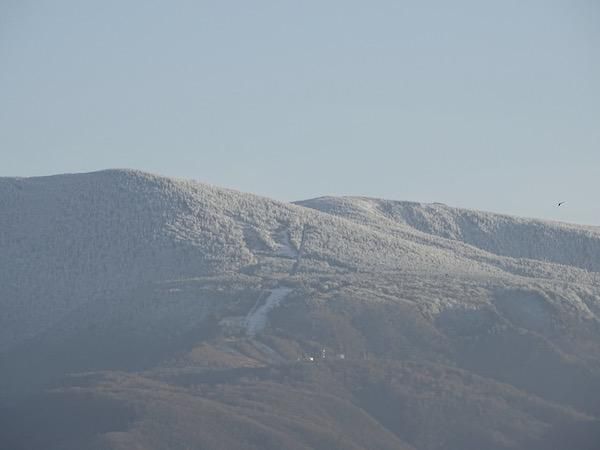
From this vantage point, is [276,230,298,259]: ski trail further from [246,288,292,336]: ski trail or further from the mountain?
[246,288,292,336]: ski trail

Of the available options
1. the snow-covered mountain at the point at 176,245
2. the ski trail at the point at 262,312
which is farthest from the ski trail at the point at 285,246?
the ski trail at the point at 262,312

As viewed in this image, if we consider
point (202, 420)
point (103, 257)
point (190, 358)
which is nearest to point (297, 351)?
point (190, 358)

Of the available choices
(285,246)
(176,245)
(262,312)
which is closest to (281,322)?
(262,312)

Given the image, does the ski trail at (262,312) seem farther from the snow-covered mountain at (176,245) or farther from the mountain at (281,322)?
the snow-covered mountain at (176,245)

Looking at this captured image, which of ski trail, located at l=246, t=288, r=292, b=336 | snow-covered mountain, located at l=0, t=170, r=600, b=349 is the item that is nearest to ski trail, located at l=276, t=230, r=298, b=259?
snow-covered mountain, located at l=0, t=170, r=600, b=349

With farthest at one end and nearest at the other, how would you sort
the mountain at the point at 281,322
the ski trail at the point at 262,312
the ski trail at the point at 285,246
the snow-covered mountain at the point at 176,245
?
the ski trail at the point at 285,246 → the snow-covered mountain at the point at 176,245 → the ski trail at the point at 262,312 → the mountain at the point at 281,322

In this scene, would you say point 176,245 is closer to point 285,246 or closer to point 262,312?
point 285,246
